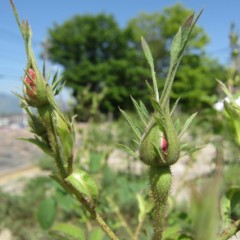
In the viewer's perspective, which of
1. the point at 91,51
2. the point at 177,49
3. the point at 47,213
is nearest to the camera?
the point at 177,49

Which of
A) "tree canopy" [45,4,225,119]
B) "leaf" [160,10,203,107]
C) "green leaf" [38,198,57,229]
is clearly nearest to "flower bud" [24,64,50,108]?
"leaf" [160,10,203,107]

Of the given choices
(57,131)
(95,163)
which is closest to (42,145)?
(57,131)

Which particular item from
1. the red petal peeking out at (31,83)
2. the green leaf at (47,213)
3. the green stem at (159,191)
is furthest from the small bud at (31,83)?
the green leaf at (47,213)

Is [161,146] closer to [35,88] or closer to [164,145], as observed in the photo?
[164,145]

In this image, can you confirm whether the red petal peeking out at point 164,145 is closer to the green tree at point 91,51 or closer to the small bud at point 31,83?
the small bud at point 31,83

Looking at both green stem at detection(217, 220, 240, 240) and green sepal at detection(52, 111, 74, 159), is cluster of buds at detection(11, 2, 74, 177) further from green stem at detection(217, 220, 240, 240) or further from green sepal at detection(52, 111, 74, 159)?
green stem at detection(217, 220, 240, 240)

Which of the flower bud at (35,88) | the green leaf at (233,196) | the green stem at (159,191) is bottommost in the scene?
the green leaf at (233,196)
